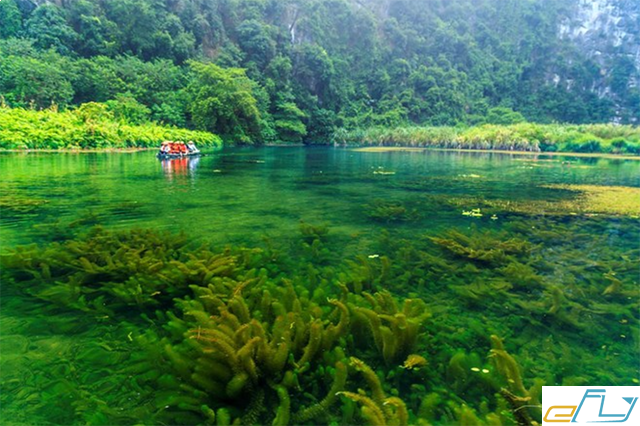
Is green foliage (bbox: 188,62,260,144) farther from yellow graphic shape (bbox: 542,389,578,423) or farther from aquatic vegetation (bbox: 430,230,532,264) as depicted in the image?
yellow graphic shape (bbox: 542,389,578,423)

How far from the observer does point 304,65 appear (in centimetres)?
6378

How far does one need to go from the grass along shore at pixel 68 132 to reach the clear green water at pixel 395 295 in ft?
52.0

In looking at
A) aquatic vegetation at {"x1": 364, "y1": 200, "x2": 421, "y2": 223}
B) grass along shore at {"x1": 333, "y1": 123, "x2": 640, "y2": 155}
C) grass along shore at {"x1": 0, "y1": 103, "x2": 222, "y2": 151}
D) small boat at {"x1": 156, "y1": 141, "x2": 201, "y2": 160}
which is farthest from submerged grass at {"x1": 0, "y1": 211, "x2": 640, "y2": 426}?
grass along shore at {"x1": 333, "y1": 123, "x2": 640, "y2": 155}

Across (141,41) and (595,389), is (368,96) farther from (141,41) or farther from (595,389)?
(595,389)

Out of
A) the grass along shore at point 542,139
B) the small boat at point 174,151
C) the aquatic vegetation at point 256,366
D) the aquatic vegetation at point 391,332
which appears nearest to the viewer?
the aquatic vegetation at point 256,366

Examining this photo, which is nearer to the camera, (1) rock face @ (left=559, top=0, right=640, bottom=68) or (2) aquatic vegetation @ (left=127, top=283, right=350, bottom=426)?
(2) aquatic vegetation @ (left=127, top=283, right=350, bottom=426)

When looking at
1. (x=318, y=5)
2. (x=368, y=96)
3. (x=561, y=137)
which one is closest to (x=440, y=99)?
(x=368, y=96)

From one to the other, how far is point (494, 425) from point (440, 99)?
249 ft

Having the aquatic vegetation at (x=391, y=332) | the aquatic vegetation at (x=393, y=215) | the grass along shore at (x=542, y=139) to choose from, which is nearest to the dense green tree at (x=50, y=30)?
the grass along shore at (x=542, y=139)

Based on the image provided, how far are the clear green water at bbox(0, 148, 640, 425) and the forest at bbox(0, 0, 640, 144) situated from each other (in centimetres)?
3065

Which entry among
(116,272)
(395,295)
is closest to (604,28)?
(395,295)

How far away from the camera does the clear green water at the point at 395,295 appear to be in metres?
2.35

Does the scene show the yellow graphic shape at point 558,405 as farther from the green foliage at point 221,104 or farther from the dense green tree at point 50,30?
the dense green tree at point 50,30

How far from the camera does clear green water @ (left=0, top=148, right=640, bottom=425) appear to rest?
7.71ft
